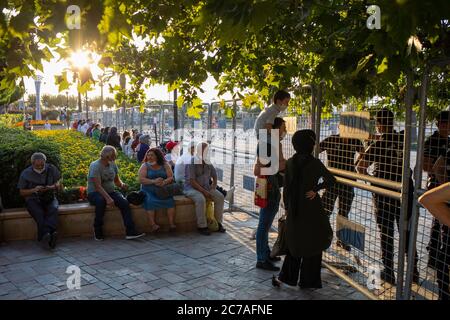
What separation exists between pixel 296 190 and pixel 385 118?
112cm

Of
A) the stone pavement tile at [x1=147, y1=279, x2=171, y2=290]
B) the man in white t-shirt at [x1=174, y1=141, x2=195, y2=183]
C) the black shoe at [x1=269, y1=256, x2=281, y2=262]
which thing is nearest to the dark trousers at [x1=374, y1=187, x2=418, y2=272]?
the black shoe at [x1=269, y1=256, x2=281, y2=262]

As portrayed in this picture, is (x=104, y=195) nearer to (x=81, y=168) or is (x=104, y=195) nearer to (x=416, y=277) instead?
(x=81, y=168)

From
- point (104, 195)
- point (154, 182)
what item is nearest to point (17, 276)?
point (104, 195)

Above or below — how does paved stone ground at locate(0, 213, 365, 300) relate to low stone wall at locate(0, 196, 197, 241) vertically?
below

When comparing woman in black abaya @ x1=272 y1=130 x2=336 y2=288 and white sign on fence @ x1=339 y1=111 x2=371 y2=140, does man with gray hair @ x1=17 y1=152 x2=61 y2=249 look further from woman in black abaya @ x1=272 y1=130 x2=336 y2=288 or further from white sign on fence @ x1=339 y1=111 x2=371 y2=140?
white sign on fence @ x1=339 y1=111 x2=371 y2=140

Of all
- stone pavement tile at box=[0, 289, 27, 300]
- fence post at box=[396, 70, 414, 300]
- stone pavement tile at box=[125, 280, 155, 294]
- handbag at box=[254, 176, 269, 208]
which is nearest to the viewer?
fence post at box=[396, 70, 414, 300]

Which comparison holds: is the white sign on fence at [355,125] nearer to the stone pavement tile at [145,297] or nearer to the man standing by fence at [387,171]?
the man standing by fence at [387,171]

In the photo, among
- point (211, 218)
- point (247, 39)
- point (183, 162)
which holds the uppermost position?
point (247, 39)

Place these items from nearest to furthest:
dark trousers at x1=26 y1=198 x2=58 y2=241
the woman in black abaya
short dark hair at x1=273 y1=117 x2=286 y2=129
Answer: the woman in black abaya → short dark hair at x1=273 y1=117 x2=286 y2=129 → dark trousers at x1=26 y1=198 x2=58 y2=241

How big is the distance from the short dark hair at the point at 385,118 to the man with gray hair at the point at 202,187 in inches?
141

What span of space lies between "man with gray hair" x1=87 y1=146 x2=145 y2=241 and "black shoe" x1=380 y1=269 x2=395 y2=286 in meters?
3.78

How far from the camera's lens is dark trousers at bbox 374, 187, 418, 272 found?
14.3ft

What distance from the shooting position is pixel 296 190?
448 centimetres

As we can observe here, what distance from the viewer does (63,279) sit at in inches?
201
